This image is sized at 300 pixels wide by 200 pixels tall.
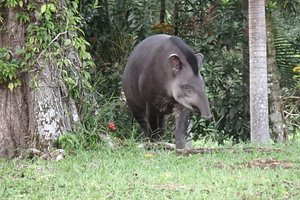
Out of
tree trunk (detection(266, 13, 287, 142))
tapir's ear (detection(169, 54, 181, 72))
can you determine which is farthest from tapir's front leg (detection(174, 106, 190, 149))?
tree trunk (detection(266, 13, 287, 142))

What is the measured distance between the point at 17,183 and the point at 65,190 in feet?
1.81

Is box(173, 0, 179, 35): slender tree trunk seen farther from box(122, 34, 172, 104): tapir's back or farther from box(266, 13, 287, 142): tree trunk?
box(122, 34, 172, 104): tapir's back

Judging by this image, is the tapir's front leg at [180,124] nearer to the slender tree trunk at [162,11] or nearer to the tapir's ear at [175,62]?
the tapir's ear at [175,62]

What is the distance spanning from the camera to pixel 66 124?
292 inches

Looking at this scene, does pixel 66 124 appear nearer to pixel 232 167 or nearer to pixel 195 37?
pixel 232 167

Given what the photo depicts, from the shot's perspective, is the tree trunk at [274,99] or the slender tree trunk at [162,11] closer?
the tree trunk at [274,99]

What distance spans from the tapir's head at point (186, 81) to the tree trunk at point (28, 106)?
1.41m

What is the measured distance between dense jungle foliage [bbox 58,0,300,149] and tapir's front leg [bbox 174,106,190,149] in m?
1.64

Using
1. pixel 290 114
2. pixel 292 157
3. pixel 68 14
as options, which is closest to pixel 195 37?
pixel 290 114

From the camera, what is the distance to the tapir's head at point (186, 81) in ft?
25.6

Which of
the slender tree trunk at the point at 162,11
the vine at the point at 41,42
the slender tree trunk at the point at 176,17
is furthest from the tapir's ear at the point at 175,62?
the slender tree trunk at the point at 162,11

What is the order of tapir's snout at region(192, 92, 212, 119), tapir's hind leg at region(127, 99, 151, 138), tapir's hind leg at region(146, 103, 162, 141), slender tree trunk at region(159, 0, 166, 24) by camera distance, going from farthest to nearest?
slender tree trunk at region(159, 0, 166, 24) → tapir's hind leg at region(127, 99, 151, 138) → tapir's hind leg at region(146, 103, 162, 141) → tapir's snout at region(192, 92, 212, 119)

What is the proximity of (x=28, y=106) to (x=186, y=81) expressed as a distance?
1936 mm

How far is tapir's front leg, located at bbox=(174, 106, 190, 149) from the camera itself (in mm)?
8027
